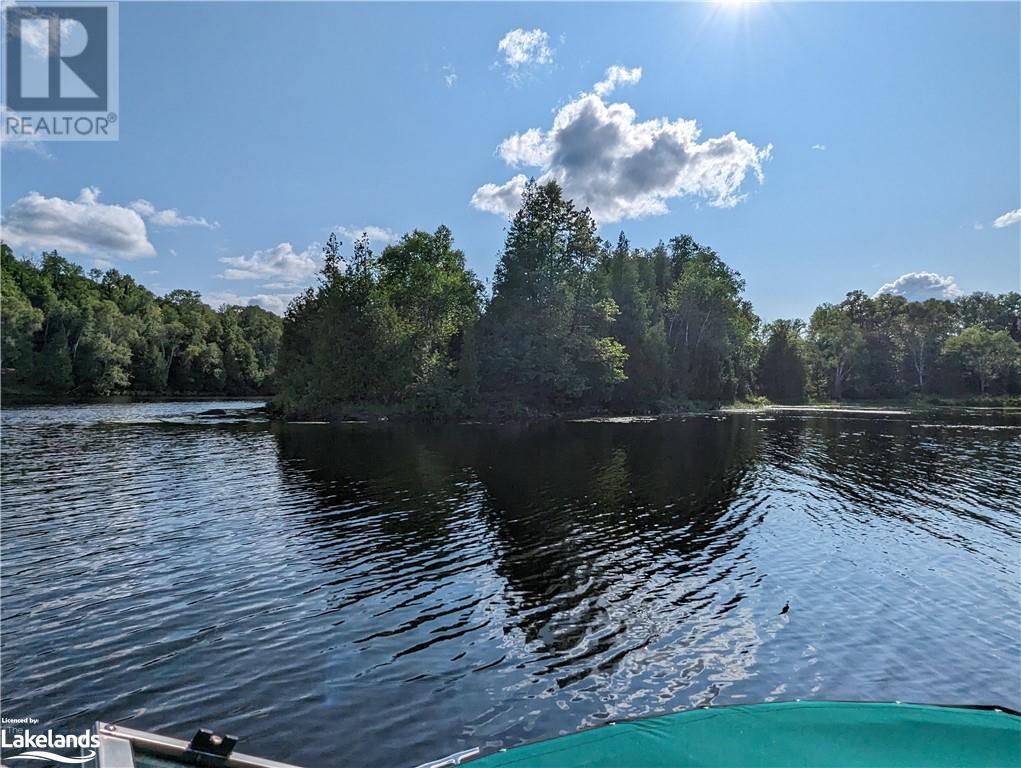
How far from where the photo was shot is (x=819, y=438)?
49.3m

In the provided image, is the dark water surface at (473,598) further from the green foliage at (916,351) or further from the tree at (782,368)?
the green foliage at (916,351)

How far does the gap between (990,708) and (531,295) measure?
217ft

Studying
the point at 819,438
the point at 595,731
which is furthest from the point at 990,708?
the point at 819,438

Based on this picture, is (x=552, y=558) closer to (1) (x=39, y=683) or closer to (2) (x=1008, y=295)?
(1) (x=39, y=683)

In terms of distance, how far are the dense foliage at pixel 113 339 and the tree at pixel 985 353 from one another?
13379 centimetres

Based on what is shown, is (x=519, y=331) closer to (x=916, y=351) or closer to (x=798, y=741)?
(x=798, y=741)

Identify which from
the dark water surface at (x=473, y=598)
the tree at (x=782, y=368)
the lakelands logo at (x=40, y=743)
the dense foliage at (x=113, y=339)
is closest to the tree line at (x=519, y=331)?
the tree at (x=782, y=368)

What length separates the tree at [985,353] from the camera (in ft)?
347

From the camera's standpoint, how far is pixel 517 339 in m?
69.4

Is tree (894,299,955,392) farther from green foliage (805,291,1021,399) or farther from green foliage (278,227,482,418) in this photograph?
green foliage (278,227,482,418)

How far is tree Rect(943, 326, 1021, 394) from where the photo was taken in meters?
106

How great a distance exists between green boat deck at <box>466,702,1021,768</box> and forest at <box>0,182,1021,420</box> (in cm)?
5889

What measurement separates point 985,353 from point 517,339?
98183 mm

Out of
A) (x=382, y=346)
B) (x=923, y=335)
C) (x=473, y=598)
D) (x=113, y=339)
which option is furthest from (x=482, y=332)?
(x=923, y=335)
